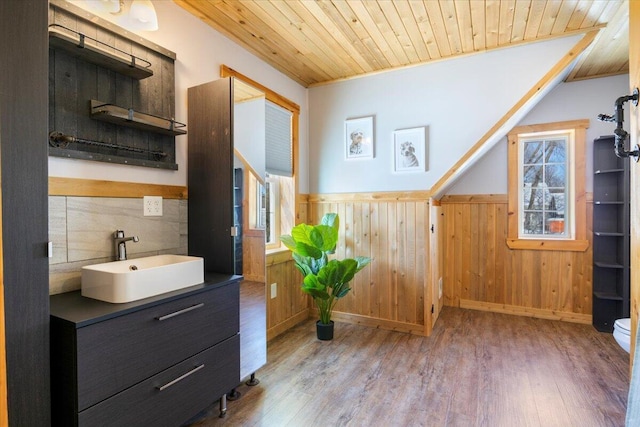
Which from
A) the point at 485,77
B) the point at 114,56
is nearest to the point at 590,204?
the point at 485,77

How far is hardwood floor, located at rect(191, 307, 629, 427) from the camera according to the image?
1.80 m

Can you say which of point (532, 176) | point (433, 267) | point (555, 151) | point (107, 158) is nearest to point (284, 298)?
point (433, 267)

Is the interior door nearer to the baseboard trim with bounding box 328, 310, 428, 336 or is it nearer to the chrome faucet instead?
the baseboard trim with bounding box 328, 310, 428, 336

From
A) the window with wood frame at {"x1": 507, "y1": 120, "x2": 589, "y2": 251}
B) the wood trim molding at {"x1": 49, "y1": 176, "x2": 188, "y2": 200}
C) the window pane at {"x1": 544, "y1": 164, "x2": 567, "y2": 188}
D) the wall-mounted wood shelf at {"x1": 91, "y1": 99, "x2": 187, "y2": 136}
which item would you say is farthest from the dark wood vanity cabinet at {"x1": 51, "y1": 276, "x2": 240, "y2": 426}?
the window pane at {"x1": 544, "y1": 164, "x2": 567, "y2": 188}

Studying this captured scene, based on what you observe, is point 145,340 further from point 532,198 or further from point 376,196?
point 532,198

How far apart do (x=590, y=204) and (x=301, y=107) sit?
3054 mm

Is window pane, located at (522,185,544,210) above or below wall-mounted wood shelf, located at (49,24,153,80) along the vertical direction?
below

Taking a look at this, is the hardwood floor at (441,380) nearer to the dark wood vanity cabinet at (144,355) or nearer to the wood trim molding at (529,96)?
the dark wood vanity cabinet at (144,355)

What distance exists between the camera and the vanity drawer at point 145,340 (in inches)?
46.2

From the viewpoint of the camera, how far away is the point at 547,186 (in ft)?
11.4

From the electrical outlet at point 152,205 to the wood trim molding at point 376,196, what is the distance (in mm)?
1756

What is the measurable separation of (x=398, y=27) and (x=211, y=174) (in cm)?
168

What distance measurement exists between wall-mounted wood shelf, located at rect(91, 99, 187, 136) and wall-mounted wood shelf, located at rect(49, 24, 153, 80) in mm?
207

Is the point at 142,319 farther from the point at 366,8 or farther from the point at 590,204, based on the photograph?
the point at 590,204
